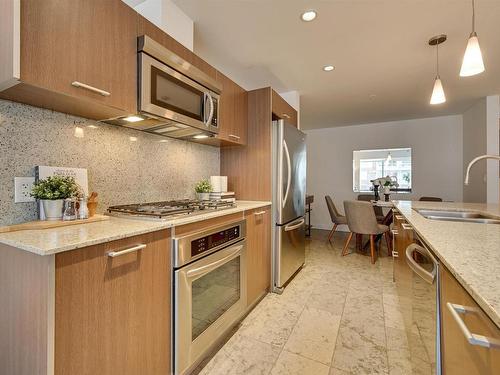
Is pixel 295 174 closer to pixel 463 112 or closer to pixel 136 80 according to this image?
pixel 136 80

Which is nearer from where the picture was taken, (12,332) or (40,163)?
(12,332)

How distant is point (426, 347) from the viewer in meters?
1.00

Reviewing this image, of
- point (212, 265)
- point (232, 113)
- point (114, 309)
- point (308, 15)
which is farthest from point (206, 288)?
point (308, 15)

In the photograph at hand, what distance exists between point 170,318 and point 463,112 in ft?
18.7

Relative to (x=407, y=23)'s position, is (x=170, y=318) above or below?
below

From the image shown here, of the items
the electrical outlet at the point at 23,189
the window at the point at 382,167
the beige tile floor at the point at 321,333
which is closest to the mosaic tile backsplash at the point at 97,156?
the electrical outlet at the point at 23,189

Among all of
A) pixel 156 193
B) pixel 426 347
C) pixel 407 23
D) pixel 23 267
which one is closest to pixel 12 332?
pixel 23 267

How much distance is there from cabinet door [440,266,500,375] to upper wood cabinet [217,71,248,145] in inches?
66.3

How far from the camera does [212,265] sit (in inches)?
55.5

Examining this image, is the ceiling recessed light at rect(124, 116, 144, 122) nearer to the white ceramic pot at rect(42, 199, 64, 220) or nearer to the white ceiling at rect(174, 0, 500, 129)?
the white ceramic pot at rect(42, 199, 64, 220)

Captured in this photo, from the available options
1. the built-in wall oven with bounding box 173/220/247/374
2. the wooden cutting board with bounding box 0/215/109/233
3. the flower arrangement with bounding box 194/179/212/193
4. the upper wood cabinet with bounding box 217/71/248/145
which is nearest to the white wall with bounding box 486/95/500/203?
the upper wood cabinet with bounding box 217/71/248/145

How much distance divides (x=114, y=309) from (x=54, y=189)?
67 cm

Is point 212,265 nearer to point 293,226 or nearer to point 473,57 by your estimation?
point 293,226

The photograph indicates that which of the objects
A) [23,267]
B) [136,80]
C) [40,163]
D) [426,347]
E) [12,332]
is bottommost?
[426,347]
